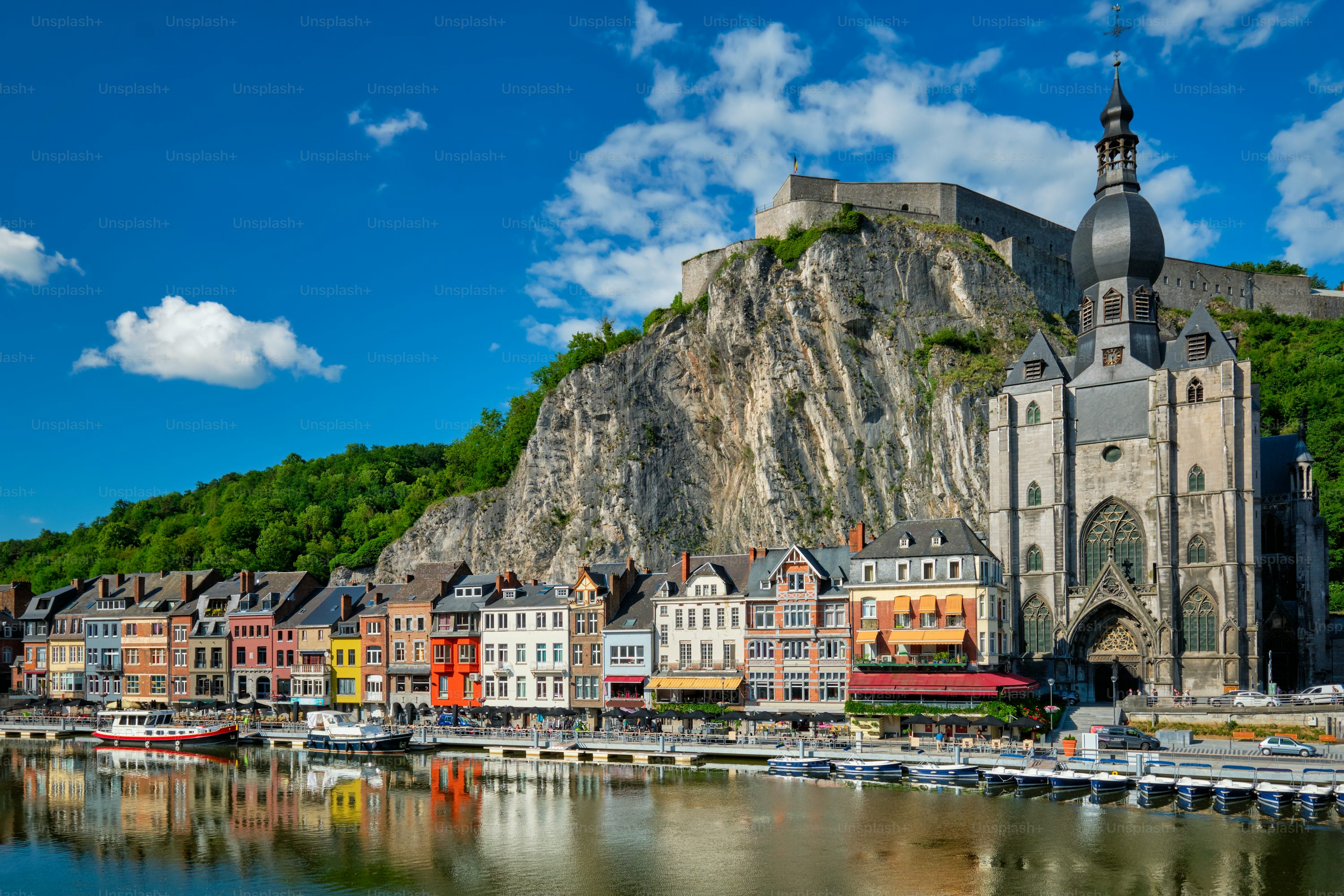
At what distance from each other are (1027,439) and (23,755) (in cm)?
5823

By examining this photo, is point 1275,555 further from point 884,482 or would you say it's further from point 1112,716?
point 884,482

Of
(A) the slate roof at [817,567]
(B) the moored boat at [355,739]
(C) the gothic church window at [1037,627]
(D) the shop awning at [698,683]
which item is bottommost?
(B) the moored boat at [355,739]

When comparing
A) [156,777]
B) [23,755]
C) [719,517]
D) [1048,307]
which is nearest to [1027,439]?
[719,517]

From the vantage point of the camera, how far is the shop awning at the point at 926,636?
56562 millimetres

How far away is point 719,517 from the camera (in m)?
87.8

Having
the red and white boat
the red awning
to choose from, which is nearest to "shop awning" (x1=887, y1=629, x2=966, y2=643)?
the red awning

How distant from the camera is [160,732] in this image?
66.3 meters

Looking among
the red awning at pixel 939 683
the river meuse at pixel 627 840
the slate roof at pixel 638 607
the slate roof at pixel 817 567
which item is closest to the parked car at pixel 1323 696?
the red awning at pixel 939 683

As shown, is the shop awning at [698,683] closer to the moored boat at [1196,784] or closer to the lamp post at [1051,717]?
the lamp post at [1051,717]

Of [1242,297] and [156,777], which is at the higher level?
[1242,297]

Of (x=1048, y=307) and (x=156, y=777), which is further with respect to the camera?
(x=1048, y=307)

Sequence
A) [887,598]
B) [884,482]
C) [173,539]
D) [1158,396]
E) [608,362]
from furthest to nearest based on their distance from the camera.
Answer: [173,539] < [608,362] < [884,482] < [1158,396] < [887,598]

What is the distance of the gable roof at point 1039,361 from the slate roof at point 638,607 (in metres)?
23.7

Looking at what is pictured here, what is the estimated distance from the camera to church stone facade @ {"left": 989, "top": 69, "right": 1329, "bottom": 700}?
60.1 m
